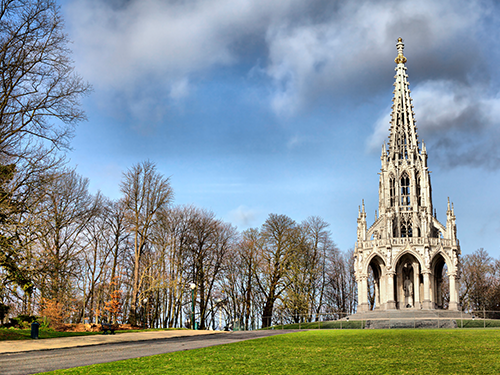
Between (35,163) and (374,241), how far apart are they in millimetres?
39650

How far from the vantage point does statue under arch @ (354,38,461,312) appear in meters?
51.9

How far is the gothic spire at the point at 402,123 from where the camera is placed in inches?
2263

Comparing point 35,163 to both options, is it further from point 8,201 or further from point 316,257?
point 316,257

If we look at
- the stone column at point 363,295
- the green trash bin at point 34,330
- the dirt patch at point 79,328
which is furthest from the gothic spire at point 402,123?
the green trash bin at point 34,330

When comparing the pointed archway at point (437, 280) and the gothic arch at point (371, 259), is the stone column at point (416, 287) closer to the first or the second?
the pointed archway at point (437, 280)

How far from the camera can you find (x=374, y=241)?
5372 centimetres

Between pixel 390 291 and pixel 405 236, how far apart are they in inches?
301

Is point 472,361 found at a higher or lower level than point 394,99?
lower

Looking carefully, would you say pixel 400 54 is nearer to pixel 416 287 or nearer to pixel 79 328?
pixel 416 287

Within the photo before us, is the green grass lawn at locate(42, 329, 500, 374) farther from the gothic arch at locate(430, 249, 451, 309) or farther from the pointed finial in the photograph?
the pointed finial

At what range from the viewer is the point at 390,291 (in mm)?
51594

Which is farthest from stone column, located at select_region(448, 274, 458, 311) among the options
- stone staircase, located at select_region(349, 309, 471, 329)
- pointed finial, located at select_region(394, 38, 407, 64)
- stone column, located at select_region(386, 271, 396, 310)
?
pointed finial, located at select_region(394, 38, 407, 64)

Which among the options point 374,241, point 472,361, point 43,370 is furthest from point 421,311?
point 43,370

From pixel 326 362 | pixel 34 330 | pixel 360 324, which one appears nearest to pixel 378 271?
pixel 360 324
